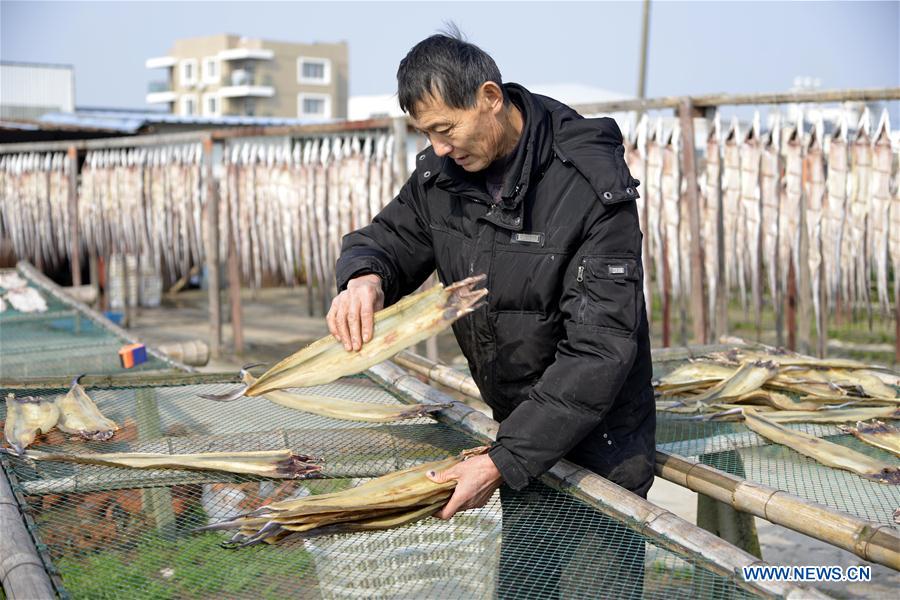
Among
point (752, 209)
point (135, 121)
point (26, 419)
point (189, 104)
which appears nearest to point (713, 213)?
point (752, 209)

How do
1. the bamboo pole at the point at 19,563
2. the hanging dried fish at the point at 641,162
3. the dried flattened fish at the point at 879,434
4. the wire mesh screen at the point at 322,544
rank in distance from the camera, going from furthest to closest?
the hanging dried fish at the point at 641,162 → the dried flattened fish at the point at 879,434 → the wire mesh screen at the point at 322,544 → the bamboo pole at the point at 19,563

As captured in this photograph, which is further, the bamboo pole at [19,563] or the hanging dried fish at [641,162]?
the hanging dried fish at [641,162]

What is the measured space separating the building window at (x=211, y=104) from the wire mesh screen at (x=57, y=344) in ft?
235

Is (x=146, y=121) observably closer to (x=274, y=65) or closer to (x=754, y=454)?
(x=754, y=454)

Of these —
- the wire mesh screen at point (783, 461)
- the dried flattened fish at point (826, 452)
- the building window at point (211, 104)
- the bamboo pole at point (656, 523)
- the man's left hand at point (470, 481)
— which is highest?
the building window at point (211, 104)

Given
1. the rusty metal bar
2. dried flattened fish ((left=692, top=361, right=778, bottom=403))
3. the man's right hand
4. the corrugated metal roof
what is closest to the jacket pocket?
the man's right hand

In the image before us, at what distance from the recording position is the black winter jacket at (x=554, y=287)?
2.56 metres

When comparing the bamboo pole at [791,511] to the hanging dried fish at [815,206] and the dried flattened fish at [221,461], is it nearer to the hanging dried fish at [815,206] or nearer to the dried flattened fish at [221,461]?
the dried flattened fish at [221,461]

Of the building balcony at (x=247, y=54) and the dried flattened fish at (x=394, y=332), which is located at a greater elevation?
the building balcony at (x=247, y=54)

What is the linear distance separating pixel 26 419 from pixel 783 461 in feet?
9.60

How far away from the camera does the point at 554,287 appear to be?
2713 millimetres

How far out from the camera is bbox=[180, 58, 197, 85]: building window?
3125 inches

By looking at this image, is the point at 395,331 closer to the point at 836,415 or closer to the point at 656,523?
the point at 656,523

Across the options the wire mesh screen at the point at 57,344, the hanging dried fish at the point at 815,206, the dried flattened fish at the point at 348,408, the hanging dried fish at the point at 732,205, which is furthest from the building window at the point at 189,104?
the dried flattened fish at the point at 348,408
